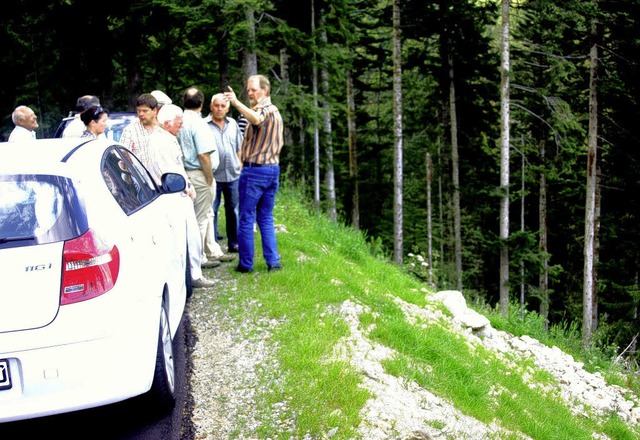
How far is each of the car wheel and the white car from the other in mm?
93

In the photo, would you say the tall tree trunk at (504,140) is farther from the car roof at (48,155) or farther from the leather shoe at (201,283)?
the car roof at (48,155)

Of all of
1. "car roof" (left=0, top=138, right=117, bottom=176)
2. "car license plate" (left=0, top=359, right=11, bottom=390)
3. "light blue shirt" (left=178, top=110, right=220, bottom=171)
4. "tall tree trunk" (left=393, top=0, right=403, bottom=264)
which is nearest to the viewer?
"car license plate" (left=0, top=359, right=11, bottom=390)

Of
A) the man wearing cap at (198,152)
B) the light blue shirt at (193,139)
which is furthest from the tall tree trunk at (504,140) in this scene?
the light blue shirt at (193,139)

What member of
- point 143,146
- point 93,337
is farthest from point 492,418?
point 143,146

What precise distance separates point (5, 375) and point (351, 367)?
2.81 metres

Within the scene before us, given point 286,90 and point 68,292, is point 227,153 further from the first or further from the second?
point 286,90

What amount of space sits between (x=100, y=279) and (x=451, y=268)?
2610 centimetres

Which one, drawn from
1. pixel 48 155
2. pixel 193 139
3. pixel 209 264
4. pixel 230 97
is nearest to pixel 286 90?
pixel 209 264

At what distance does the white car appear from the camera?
3375mm

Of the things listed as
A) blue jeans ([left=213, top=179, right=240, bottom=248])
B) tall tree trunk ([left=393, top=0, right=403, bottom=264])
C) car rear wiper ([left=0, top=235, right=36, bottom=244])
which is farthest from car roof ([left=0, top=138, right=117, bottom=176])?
tall tree trunk ([left=393, top=0, right=403, bottom=264])

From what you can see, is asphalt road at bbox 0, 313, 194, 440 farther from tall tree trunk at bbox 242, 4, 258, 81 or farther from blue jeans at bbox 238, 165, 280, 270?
tall tree trunk at bbox 242, 4, 258, 81

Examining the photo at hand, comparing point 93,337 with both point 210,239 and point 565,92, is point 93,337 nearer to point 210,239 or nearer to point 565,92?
point 210,239

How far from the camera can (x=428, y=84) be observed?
114 ft

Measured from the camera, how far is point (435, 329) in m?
7.36
